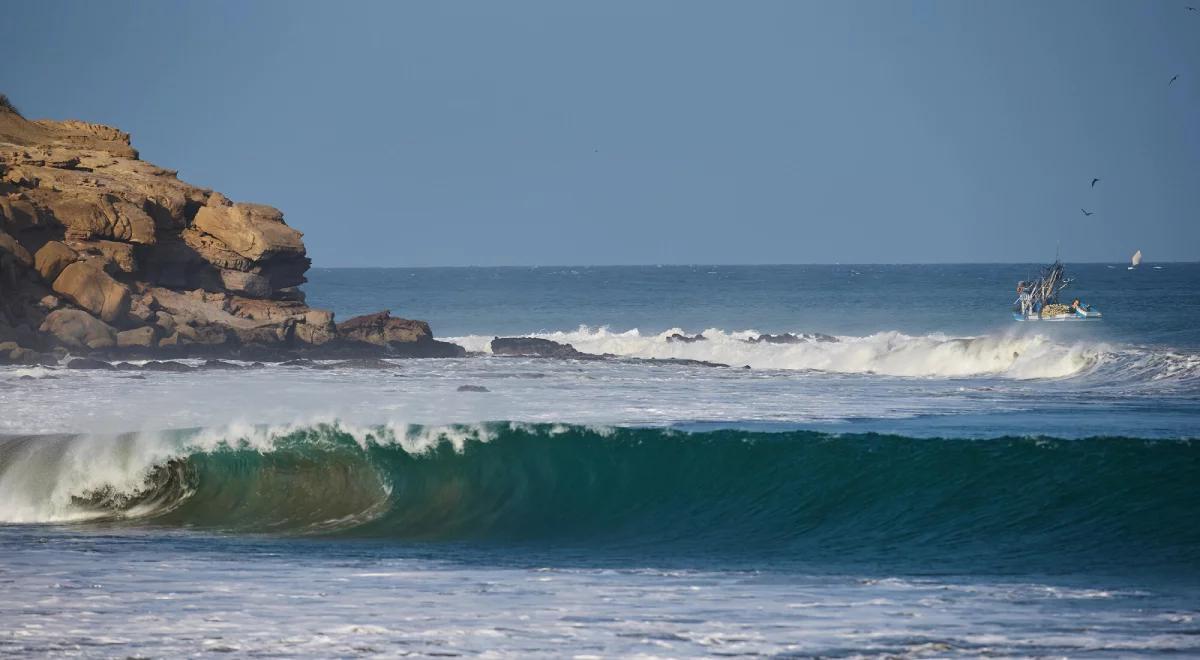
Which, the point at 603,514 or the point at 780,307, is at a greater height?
the point at 780,307

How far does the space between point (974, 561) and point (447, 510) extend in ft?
20.6

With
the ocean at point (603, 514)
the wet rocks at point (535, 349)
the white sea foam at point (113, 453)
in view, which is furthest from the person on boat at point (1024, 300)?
the white sea foam at point (113, 453)

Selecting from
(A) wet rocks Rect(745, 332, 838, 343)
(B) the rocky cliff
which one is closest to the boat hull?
(A) wet rocks Rect(745, 332, 838, 343)

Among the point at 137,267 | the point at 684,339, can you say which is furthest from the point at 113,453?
the point at 684,339

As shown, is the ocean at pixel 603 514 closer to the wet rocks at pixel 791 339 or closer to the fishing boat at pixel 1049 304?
the wet rocks at pixel 791 339

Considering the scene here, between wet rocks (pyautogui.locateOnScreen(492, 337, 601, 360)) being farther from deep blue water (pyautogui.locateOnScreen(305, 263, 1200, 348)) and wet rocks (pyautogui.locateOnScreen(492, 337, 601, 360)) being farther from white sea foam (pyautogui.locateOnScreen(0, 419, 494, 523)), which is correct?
white sea foam (pyautogui.locateOnScreen(0, 419, 494, 523))

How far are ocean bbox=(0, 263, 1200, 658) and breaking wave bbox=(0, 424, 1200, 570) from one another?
0.16 ft

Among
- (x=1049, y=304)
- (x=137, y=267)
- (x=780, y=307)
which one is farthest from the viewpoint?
(x=780, y=307)

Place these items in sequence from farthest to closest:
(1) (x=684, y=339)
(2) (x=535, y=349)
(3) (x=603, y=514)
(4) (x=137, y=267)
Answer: (1) (x=684, y=339)
(2) (x=535, y=349)
(4) (x=137, y=267)
(3) (x=603, y=514)

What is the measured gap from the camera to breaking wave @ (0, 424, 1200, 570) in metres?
13.6

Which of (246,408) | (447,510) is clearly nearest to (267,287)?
(246,408)

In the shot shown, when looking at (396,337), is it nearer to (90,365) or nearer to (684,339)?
(90,365)

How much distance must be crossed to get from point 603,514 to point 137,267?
24.3m

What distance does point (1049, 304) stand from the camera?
5112 centimetres
